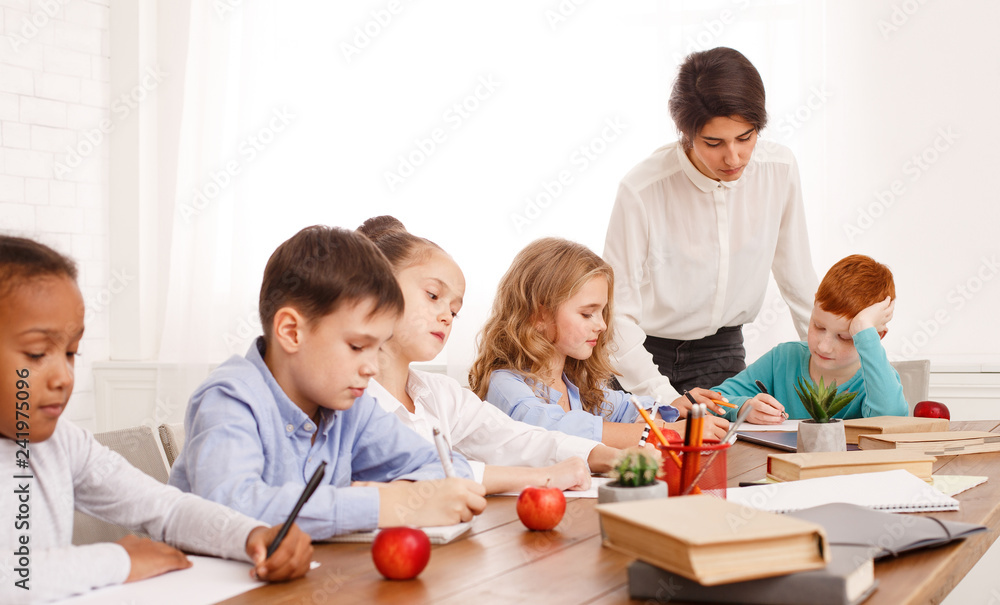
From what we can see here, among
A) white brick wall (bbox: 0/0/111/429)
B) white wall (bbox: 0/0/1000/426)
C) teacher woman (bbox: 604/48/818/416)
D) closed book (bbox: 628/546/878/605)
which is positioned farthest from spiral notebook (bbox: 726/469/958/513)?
white brick wall (bbox: 0/0/111/429)

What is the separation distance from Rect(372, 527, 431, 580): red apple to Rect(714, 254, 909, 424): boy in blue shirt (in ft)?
4.39

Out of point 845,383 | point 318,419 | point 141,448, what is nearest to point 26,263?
point 318,419

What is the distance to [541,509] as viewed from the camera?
1.10 meters

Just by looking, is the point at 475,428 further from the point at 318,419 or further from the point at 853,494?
the point at 853,494

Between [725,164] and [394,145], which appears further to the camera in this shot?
[394,145]

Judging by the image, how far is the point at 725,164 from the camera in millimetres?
2324

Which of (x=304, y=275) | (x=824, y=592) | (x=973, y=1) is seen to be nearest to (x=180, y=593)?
(x=304, y=275)

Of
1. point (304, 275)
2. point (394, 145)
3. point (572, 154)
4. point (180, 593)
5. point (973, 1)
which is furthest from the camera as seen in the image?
point (394, 145)

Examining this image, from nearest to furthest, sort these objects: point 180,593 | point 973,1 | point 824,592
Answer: point 824,592 < point 180,593 < point 973,1

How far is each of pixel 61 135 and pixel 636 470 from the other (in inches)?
145

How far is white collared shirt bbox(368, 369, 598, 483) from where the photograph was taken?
1629 mm

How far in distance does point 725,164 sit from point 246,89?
8.43 ft

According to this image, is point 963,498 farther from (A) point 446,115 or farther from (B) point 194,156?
(B) point 194,156

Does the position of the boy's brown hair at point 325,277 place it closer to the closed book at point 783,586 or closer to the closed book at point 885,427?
the closed book at point 783,586
